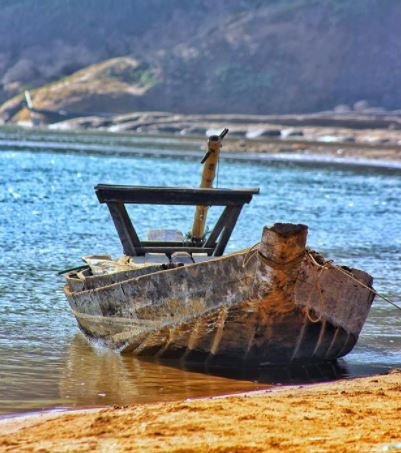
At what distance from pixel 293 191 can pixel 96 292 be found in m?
37.1

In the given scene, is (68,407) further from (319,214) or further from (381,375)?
(319,214)

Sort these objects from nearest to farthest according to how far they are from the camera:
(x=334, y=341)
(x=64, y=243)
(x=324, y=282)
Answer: (x=324, y=282)
(x=334, y=341)
(x=64, y=243)

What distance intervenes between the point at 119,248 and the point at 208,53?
14689 centimetres

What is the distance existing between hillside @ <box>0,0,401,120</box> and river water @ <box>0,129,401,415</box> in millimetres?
92102

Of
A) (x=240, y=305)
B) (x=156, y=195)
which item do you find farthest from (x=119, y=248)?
(x=240, y=305)

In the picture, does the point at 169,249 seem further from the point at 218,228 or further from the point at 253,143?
the point at 253,143

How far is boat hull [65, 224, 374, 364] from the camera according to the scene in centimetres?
1308

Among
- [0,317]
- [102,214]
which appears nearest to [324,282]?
[0,317]

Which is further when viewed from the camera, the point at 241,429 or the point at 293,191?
the point at 293,191

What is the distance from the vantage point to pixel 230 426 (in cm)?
984

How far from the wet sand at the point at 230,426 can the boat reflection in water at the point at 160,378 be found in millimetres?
1247

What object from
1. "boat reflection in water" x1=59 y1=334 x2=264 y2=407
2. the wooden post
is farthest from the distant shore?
"boat reflection in water" x1=59 y1=334 x2=264 y2=407

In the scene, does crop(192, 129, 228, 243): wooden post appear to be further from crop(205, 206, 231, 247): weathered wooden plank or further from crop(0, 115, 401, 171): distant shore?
crop(0, 115, 401, 171): distant shore

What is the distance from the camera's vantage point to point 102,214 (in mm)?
37281
